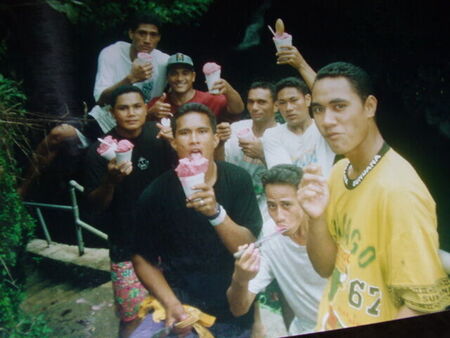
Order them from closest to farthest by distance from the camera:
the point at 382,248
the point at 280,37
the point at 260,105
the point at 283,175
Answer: the point at 382,248 < the point at 283,175 < the point at 260,105 < the point at 280,37

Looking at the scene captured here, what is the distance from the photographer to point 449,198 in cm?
299

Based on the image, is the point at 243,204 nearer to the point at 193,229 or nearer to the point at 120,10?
the point at 193,229

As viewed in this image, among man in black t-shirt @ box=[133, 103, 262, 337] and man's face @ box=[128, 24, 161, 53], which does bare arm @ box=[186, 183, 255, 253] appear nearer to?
man in black t-shirt @ box=[133, 103, 262, 337]

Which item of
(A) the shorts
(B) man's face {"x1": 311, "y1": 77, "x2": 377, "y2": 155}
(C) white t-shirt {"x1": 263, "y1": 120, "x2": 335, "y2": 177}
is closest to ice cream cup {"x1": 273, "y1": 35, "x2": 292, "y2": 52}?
(B) man's face {"x1": 311, "y1": 77, "x2": 377, "y2": 155}

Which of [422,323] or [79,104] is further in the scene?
[422,323]

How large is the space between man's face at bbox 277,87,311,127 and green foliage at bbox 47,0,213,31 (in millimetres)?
782

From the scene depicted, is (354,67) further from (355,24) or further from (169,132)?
(169,132)

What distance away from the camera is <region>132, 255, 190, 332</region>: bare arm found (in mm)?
2637

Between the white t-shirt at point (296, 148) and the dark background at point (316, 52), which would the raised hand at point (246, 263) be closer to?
the white t-shirt at point (296, 148)

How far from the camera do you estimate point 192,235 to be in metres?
2.63

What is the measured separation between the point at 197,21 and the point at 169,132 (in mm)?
779

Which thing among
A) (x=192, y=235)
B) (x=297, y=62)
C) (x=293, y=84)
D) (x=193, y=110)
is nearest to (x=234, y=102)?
(x=193, y=110)

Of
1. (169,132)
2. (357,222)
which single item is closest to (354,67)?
(357,222)

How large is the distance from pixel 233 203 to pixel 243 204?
0.06 m
